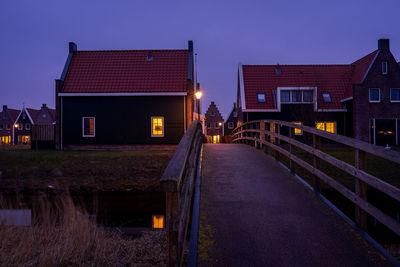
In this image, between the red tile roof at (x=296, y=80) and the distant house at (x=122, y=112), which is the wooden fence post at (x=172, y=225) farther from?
the red tile roof at (x=296, y=80)

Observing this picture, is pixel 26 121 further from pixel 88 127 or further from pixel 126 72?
pixel 126 72

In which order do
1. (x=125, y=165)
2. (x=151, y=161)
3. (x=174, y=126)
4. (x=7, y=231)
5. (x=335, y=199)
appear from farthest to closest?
(x=174, y=126), (x=151, y=161), (x=125, y=165), (x=335, y=199), (x=7, y=231)

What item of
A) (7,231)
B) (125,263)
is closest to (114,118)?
(7,231)

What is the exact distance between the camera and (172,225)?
8.77 ft

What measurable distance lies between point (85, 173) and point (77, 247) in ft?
25.8

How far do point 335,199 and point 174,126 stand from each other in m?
13.4

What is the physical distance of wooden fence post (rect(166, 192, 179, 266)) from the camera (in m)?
2.66

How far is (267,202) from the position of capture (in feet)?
15.6

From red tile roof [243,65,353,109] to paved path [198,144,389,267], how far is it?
2091cm

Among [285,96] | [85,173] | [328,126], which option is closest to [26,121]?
[285,96]

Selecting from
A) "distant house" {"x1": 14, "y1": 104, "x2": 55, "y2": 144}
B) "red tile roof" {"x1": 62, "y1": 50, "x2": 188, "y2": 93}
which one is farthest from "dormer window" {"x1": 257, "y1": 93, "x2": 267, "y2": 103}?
"distant house" {"x1": 14, "y1": 104, "x2": 55, "y2": 144}

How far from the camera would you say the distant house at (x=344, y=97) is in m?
24.4

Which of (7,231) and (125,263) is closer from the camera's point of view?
(125,263)

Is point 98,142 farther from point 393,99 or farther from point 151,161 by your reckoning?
point 393,99
